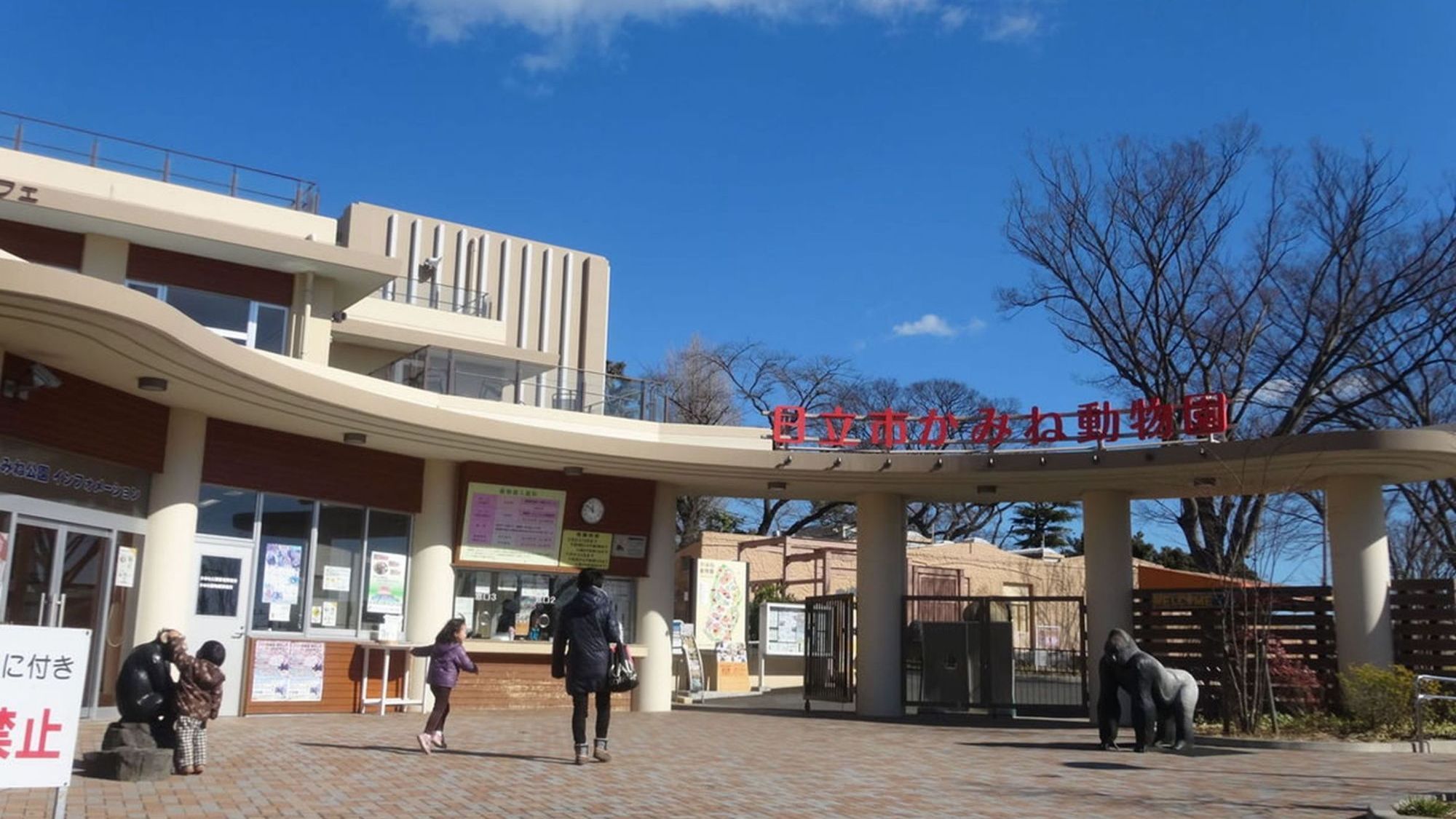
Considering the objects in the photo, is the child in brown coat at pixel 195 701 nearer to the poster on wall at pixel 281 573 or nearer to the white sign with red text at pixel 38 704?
the white sign with red text at pixel 38 704

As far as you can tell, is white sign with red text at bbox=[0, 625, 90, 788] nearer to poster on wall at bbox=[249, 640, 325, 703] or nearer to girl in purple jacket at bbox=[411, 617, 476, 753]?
girl in purple jacket at bbox=[411, 617, 476, 753]

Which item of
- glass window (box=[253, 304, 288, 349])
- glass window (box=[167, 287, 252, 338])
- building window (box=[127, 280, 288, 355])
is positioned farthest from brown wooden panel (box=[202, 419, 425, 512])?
glass window (box=[167, 287, 252, 338])

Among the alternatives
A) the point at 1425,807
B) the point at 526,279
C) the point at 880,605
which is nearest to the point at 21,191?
the point at 880,605

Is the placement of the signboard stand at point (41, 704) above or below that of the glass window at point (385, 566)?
below

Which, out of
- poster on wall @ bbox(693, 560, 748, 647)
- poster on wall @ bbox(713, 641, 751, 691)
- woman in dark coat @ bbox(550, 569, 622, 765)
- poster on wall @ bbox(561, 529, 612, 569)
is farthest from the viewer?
poster on wall @ bbox(693, 560, 748, 647)

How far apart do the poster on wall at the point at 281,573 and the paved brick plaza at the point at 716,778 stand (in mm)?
1644

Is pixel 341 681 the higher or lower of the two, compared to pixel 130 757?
higher

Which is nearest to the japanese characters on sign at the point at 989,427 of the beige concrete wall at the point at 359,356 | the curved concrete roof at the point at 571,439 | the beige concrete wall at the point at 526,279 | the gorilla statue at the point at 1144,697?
the curved concrete roof at the point at 571,439

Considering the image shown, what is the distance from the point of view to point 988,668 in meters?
21.2

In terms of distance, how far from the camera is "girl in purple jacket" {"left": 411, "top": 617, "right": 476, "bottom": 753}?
498 inches

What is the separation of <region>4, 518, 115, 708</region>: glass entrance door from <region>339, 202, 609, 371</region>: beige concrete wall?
23.3 m

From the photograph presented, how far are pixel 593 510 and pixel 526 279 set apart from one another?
21.0 metres

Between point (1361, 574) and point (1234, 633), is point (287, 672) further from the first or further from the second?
point (1361, 574)

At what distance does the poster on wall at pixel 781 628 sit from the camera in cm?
2975
